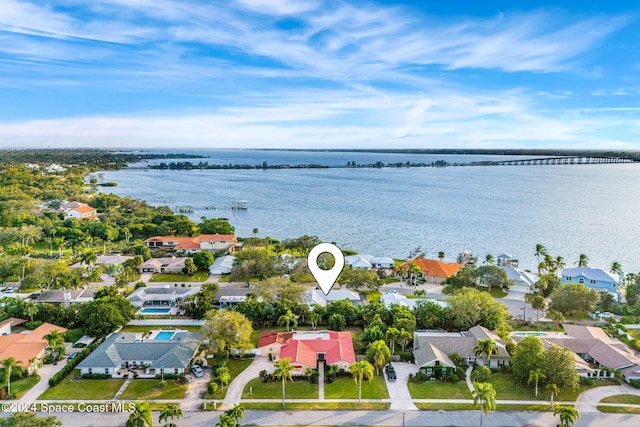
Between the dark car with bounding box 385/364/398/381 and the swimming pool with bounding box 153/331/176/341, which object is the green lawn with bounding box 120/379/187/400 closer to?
the swimming pool with bounding box 153/331/176/341

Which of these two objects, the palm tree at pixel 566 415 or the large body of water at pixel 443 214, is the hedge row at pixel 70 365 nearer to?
the palm tree at pixel 566 415

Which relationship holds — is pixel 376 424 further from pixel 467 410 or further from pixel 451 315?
pixel 451 315

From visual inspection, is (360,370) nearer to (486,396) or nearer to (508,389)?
(486,396)

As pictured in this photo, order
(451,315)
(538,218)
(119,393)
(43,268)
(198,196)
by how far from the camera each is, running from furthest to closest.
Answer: (198,196), (538,218), (43,268), (451,315), (119,393)

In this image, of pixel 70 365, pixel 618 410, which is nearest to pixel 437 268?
pixel 618 410

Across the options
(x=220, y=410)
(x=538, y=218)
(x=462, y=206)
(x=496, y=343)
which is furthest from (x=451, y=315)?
(x=462, y=206)

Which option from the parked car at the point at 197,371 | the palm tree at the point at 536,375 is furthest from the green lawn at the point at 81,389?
the palm tree at the point at 536,375
